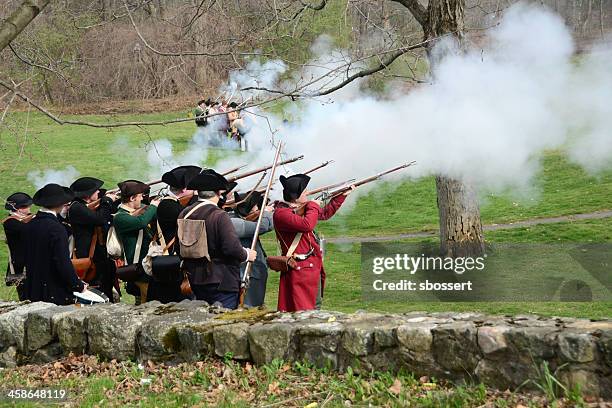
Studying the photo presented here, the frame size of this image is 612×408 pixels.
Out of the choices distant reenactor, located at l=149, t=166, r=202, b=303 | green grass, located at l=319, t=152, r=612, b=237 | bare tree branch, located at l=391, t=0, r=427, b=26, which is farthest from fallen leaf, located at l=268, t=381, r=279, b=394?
green grass, located at l=319, t=152, r=612, b=237

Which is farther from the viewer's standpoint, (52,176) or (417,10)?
(52,176)

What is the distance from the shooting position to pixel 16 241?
975cm

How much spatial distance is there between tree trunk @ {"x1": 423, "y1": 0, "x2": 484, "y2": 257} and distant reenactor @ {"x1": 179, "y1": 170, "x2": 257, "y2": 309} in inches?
246

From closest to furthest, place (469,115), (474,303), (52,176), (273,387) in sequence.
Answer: (273,387)
(474,303)
(469,115)
(52,176)

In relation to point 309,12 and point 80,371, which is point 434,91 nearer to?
point 309,12

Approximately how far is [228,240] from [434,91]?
693 centimetres

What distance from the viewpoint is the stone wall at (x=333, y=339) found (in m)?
5.53

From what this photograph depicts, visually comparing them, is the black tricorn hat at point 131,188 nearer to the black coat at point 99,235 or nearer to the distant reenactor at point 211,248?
the black coat at point 99,235

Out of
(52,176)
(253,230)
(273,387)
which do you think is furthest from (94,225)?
(52,176)

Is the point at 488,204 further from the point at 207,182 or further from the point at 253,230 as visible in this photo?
the point at 207,182

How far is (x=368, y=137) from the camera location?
1586 cm

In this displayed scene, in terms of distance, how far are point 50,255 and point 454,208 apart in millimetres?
7848

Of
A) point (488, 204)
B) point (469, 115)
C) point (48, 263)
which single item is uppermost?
point (469, 115)

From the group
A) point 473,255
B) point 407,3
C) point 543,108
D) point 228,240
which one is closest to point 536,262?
point 473,255
